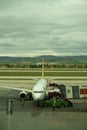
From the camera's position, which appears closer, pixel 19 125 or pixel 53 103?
pixel 19 125

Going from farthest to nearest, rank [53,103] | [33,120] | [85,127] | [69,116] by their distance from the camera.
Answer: [53,103]
[69,116]
[33,120]
[85,127]

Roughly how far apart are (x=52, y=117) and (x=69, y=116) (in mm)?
1938

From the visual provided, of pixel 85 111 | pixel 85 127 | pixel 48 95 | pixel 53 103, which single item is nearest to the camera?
pixel 85 127

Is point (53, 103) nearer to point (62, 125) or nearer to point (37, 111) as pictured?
point (37, 111)

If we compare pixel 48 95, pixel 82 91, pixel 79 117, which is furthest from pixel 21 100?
pixel 79 117

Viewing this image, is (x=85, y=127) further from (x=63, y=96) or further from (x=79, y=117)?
(x=63, y=96)

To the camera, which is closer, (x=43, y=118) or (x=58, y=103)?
(x=43, y=118)

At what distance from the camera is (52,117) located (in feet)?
109

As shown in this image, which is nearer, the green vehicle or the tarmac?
the tarmac

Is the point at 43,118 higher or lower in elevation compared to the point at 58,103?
lower

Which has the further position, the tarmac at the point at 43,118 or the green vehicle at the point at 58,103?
the green vehicle at the point at 58,103

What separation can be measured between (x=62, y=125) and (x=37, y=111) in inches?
368

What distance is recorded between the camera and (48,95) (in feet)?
149

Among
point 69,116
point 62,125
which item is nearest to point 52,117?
point 69,116
